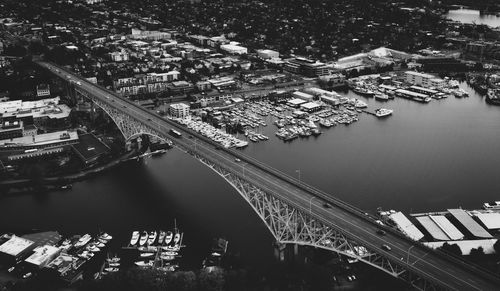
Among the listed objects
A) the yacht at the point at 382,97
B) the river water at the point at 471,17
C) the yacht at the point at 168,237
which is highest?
the river water at the point at 471,17

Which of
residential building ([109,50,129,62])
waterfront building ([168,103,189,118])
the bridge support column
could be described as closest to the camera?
the bridge support column

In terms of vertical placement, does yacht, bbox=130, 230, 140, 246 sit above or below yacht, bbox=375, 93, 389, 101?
below

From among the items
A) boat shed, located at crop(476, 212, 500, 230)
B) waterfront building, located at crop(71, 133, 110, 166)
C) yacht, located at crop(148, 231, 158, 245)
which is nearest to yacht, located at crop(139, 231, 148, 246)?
yacht, located at crop(148, 231, 158, 245)

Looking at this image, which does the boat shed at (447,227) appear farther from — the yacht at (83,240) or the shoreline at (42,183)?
the shoreline at (42,183)

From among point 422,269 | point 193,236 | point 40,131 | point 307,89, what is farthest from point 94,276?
point 307,89

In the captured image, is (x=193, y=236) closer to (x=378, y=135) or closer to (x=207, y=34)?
(x=378, y=135)

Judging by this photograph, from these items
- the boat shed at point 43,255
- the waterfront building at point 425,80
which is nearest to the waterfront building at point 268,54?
the waterfront building at point 425,80

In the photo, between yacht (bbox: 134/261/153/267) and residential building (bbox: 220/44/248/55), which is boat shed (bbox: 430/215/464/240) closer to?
yacht (bbox: 134/261/153/267)

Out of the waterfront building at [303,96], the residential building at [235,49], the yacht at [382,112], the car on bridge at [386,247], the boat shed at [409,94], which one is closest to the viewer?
the car on bridge at [386,247]
